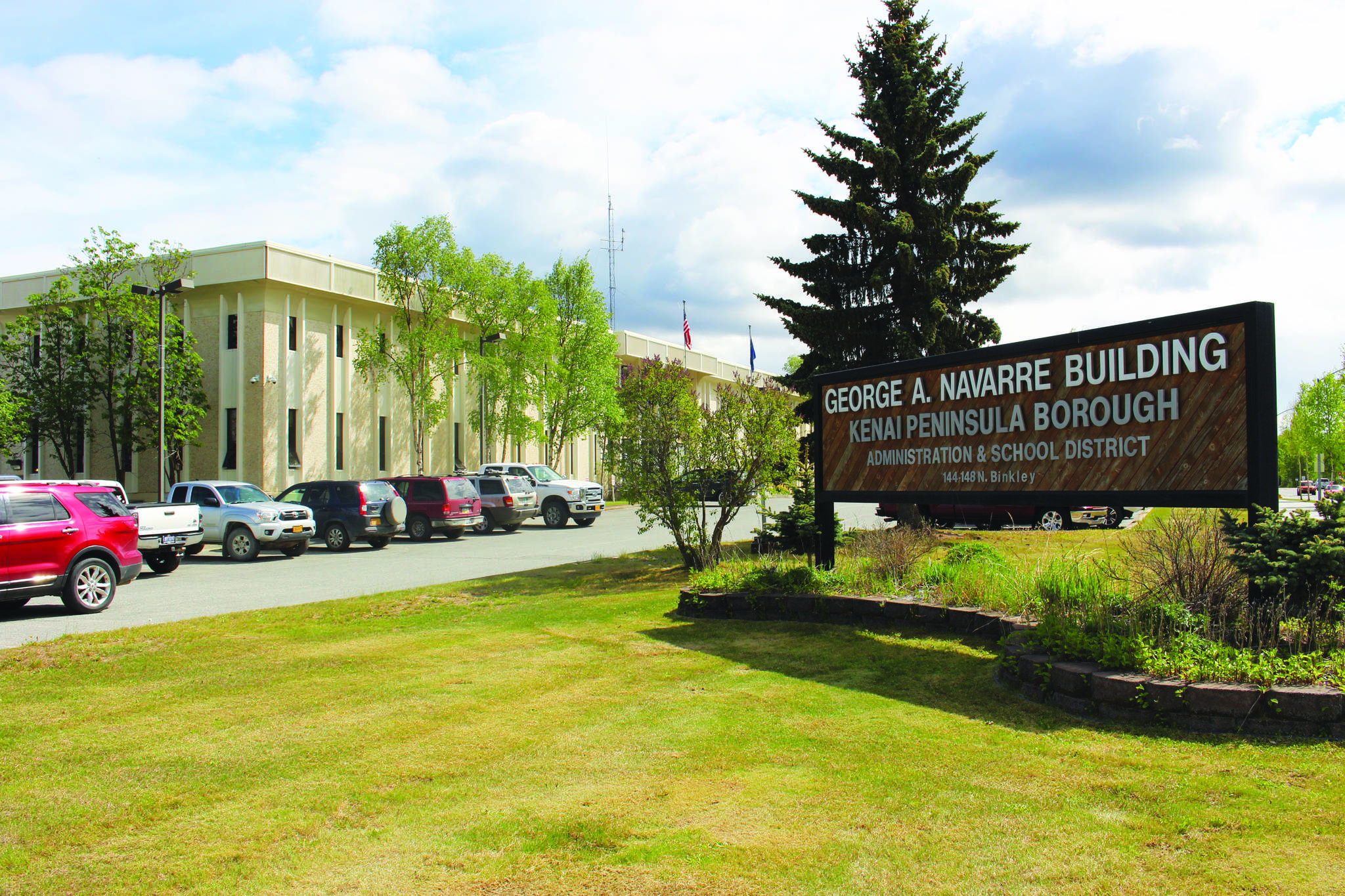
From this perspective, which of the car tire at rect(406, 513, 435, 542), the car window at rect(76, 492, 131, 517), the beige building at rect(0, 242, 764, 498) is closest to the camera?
the car window at rect(76, 492, 131, 517)

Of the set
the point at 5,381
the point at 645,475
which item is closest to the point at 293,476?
the point at 5,381

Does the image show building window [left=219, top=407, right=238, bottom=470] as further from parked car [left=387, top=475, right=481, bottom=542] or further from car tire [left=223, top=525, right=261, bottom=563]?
car tire [left=223, top=525, right=261, bottom=563]

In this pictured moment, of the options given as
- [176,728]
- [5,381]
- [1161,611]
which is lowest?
[176,728]

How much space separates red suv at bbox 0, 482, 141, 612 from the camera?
11.9 metres

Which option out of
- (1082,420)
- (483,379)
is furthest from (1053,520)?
(483,379)

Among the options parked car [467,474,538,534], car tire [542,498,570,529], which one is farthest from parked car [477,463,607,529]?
parked car [467,474,538,534]

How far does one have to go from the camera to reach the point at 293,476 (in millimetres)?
34688

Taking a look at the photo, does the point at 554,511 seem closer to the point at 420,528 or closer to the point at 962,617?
the point at 420,528

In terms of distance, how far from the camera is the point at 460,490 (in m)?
25.5

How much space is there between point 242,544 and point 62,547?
795 cm

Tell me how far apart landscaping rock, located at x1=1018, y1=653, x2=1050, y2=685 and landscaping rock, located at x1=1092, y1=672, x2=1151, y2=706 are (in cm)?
38

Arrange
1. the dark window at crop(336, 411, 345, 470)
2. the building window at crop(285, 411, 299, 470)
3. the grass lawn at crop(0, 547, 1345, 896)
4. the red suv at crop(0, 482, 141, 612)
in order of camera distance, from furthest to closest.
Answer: the dark window at crop(336, 411, 345, 470), the building window at crop(285, 411, 299, 470), the red suv at crop(0, 482, 141, 612), the grass lawn at crop(0, 547, 1345, 896)

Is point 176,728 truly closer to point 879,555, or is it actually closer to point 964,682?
point 964,682

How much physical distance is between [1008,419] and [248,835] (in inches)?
260
